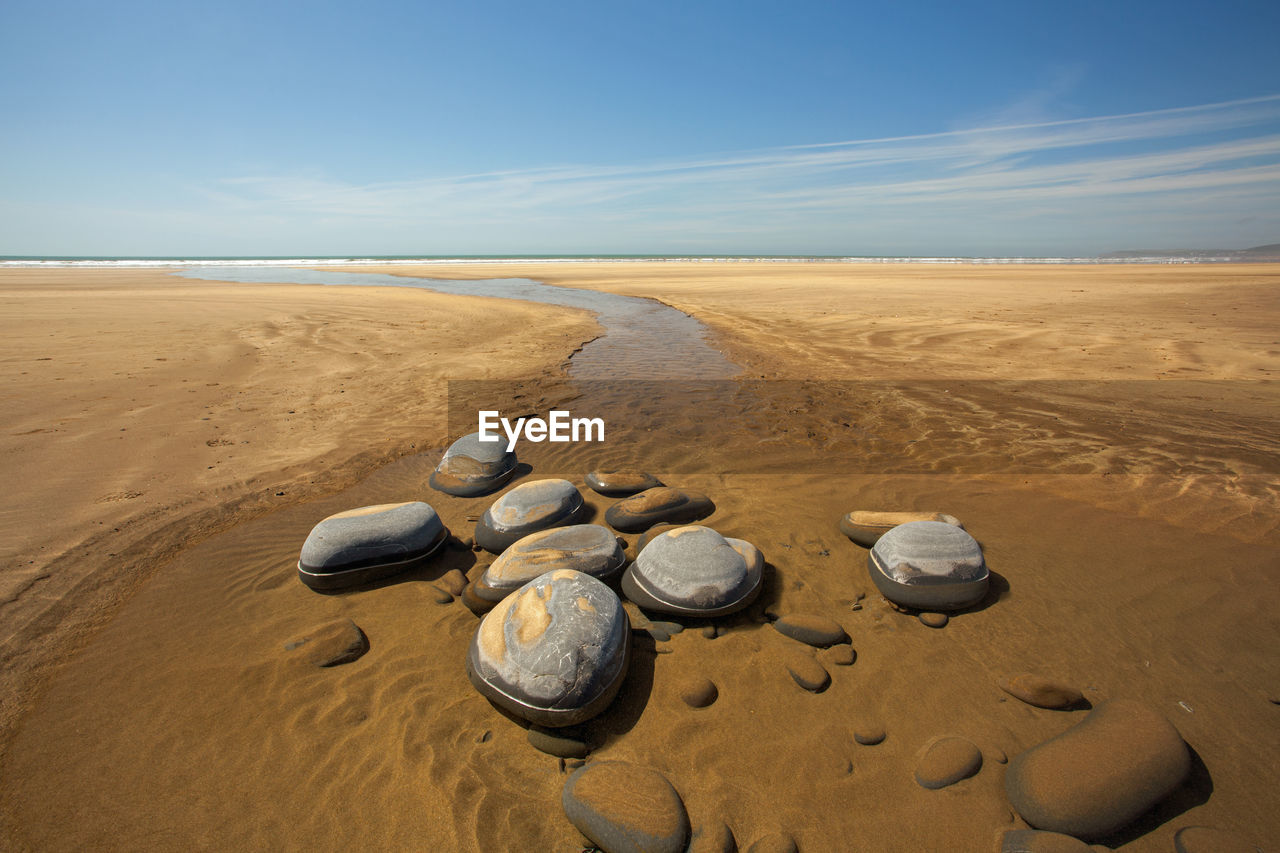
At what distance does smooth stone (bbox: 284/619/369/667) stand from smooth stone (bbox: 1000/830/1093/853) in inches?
130

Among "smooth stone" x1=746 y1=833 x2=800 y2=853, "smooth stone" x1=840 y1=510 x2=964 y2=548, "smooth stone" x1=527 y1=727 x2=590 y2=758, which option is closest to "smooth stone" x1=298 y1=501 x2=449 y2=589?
"smooth stone" x1=527 y1=727 x2=590 y2=758

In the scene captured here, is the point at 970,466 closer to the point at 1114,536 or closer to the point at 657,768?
the point at 1114,536

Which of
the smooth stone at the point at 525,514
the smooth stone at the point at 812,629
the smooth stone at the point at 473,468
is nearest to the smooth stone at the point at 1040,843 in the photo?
the smooth stone at the point at 812,629

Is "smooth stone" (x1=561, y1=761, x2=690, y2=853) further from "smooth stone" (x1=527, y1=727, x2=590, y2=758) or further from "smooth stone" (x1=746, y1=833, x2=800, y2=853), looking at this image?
"smooth stone" (x1=746, y1=833, x2=800, y2=853)

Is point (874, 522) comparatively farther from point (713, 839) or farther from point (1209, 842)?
point (713, 839)

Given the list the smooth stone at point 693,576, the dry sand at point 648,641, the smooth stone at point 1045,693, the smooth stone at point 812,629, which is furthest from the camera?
the smooth stone at point 693,576

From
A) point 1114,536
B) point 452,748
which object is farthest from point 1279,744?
point 452,748

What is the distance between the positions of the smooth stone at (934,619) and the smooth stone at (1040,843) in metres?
1.30

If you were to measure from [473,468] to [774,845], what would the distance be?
4225 millimetres

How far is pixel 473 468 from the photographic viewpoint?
17.9 feet

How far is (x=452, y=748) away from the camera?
2.57 m

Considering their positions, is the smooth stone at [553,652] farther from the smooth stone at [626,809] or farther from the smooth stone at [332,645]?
the smooth stone at [332,645]

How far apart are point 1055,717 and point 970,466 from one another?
11.3 feet

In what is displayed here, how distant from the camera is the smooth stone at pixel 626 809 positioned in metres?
2.10
